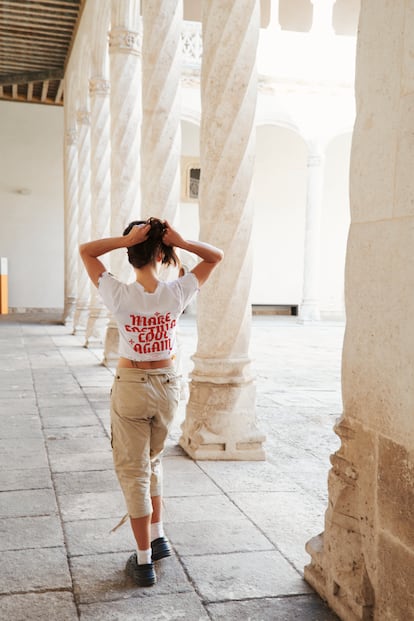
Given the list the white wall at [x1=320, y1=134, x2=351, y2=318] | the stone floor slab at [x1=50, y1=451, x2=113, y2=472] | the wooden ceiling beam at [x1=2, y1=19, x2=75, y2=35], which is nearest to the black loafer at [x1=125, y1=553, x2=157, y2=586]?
the stone floor slab at [x1=50, y1=451, x2=113, y2=472]

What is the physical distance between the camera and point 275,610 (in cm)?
231

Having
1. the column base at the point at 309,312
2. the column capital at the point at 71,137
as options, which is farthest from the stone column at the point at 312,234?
the column capital at the point at 71,137

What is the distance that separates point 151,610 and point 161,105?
442 cm

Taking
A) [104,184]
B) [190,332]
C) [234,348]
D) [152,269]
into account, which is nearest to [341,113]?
[190,332]

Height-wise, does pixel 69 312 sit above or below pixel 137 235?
below

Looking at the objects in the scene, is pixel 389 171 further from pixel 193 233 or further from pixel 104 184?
pixel 193 233

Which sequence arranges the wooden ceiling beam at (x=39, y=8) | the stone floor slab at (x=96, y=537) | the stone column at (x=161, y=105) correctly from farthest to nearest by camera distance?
the wooden ceiling beam at (x=39, y=8) < the stone column at (x=161, y=105) < the stone floor slab at (x=96, y=537)

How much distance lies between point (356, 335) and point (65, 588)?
1391 mm

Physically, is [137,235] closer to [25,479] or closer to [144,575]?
[144,575]

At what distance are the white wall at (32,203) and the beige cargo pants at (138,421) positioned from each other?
17.6 m

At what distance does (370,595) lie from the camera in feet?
7.02

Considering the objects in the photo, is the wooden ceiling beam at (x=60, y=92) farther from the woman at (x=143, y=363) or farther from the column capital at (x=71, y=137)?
the woman at (x=143, y=363)

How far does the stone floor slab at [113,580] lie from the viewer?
2389 mm

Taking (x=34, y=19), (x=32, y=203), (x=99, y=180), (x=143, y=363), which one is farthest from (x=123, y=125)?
(x=32, y=203)
